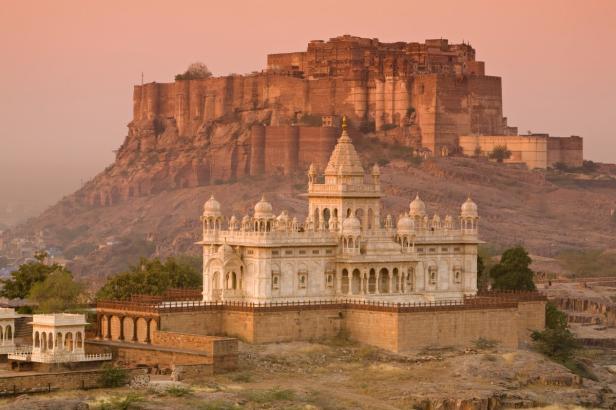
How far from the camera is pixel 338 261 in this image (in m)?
104

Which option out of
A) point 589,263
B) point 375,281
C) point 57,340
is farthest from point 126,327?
point 589,263

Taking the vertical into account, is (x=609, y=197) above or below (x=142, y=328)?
above

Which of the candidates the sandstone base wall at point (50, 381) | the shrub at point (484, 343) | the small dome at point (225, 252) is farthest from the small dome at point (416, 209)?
the sandstone base wall at point (50, 381)

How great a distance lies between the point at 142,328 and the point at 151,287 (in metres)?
12.1

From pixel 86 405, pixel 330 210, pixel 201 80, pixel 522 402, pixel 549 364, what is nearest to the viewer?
pixel 86 405

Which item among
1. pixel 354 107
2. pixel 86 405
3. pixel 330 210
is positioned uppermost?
pixel 354 107

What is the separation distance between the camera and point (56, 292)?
108250mm

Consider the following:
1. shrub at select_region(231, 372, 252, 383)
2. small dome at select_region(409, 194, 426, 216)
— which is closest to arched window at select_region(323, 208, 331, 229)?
small dome at select_region(409, 194, 426, 216)

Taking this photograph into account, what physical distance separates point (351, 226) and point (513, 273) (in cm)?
1778

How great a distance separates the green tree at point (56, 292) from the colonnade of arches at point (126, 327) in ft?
12.2

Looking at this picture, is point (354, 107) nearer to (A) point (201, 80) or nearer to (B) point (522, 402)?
(A) point (201, 80)

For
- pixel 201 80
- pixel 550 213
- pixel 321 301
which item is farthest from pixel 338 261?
pixel 201 80

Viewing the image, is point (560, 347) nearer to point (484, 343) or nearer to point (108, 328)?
point (484, 343)

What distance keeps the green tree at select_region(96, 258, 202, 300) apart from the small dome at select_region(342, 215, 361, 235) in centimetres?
1124
